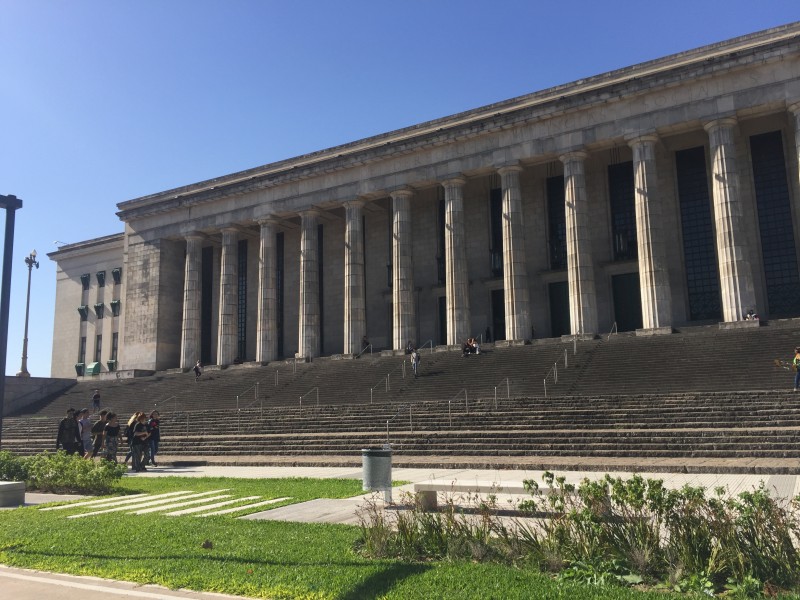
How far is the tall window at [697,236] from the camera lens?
117ft

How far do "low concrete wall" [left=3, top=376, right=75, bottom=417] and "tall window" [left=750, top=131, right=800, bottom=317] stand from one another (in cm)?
4324

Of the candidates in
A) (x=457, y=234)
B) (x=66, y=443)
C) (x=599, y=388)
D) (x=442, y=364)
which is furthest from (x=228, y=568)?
(x=457, y=234)

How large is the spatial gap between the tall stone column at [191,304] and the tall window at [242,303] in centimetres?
396

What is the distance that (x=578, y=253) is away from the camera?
114ft

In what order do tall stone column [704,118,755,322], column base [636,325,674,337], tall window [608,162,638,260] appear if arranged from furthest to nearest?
1. tall window [608,162,638,260]
2. column base [636,325,674,337]
3. tall stone column [704,118,755,322]

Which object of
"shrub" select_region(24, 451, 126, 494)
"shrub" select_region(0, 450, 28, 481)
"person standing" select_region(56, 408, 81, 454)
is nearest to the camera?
"shrub" select_region(24, 451, 126, 494)

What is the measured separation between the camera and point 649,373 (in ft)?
84.9

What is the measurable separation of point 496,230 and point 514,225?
5.54 m

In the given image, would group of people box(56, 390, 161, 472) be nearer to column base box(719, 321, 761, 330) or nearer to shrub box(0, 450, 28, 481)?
shrub box(0, 450, 28, 481)

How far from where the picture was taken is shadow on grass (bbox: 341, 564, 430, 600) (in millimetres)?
5832

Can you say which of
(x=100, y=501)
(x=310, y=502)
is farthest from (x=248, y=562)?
(x=100, y=501)

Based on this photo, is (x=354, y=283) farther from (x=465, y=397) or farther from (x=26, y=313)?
(x=26, y=313)

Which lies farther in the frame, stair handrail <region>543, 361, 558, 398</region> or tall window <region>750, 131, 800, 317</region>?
tall window <region>750, 131, 800, 317</region>

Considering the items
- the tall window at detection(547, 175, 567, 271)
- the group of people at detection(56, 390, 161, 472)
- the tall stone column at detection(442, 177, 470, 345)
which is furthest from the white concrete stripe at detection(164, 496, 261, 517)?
the tall window at detection(547, 175, 567, 271)
